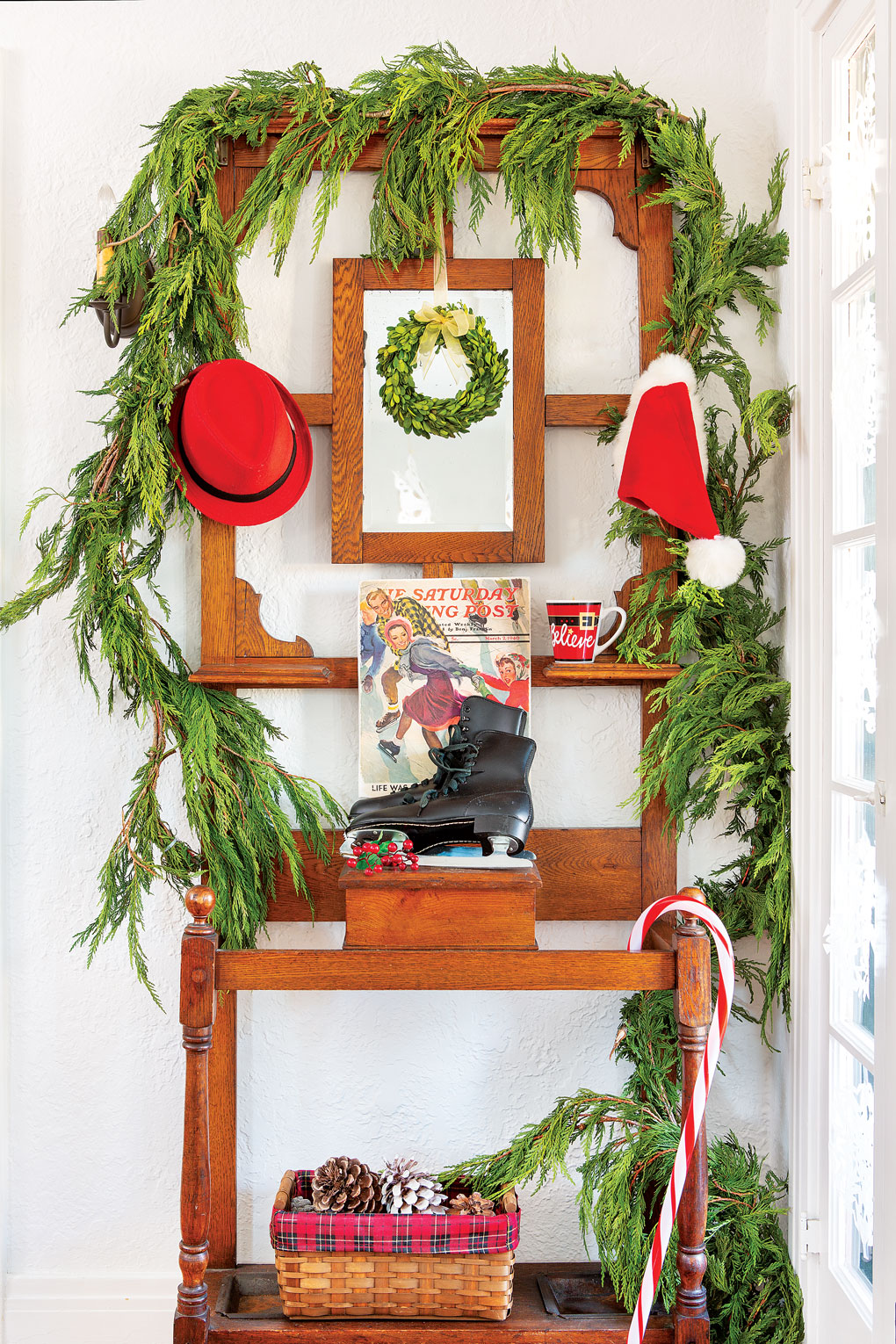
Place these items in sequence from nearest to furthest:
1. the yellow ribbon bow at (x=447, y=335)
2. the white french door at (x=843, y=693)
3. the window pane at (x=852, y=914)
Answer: the white french door at (x=843, y=693)
the window pane at (x=852, y=914)
the yellow ribbon bow at (x=447, y=335)

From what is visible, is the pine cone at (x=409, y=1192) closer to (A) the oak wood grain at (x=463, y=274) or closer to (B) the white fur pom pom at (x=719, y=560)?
(B) the white fur pom pom at (x=719, y=560)

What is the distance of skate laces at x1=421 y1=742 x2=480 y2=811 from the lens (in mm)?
1603

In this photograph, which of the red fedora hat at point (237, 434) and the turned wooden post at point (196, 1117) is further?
the red fedora hat at point (237, 434)

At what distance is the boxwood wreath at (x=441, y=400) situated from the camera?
1749 mm

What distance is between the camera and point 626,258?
1.80 m

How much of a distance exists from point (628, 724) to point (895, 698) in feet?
1.95

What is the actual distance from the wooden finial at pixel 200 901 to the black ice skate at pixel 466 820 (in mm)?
237

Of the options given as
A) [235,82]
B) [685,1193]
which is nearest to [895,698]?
[685,1193]

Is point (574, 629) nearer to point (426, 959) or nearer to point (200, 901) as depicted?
point (426, 959)

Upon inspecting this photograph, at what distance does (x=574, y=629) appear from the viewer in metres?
1.65

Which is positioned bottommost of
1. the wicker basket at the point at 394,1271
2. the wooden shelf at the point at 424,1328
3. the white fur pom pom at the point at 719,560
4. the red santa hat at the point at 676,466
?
the wooden shelf at the point at 424,1328

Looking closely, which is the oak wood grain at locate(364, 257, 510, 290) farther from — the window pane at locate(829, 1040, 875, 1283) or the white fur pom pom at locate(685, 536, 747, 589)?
the window pane at locate(829, 1040, 875, 1283)

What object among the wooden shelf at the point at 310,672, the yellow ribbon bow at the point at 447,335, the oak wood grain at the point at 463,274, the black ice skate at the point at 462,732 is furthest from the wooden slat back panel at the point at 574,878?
the oak wood grain at the point at 463,274

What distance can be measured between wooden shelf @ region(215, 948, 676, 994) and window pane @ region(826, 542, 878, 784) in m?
0.44
